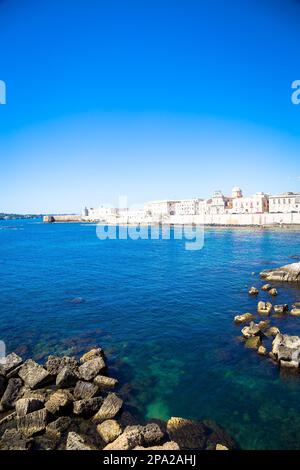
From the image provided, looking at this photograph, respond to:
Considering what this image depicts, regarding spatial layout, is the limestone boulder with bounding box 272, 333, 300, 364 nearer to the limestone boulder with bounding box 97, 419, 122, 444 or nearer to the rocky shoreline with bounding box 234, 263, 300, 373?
the rocky shoreline with bounding box 234, 263, 300, 373

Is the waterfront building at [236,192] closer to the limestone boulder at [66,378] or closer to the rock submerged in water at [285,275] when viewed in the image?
the rock submerged in water at [285,275]

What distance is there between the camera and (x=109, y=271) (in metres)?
34.5

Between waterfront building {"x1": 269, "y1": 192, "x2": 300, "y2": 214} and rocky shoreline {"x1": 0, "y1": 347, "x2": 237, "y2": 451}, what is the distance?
95770mm

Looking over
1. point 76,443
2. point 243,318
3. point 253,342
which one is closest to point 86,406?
point 76,443

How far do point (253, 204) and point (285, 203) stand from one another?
1198 cm

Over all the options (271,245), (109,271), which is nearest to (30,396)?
(109,271)

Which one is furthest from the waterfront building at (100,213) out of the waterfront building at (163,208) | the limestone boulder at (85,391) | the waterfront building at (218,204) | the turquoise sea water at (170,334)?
the limestone boulder at (85,391)

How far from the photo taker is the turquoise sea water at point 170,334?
10.5 m

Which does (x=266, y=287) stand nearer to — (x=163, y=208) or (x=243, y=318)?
(x=243, y=318)

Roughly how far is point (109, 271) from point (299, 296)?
20.1 meters

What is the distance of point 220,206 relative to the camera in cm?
11938

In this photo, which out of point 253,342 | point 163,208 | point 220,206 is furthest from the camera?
point 163,208

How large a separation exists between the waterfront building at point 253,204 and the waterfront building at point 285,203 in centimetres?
406

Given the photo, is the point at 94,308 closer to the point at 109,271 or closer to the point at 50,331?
the point at 50,331
